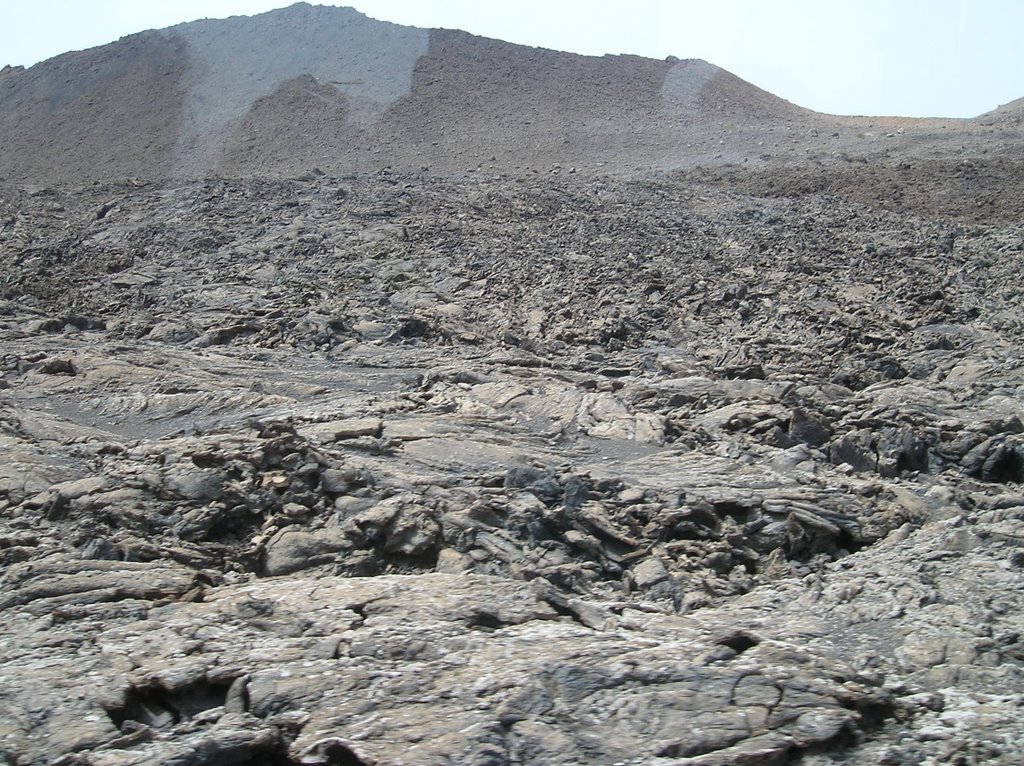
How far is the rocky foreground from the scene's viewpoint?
4.32 meters

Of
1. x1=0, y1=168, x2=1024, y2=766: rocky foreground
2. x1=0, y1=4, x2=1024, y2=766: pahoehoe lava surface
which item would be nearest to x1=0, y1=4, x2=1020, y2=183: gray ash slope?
x1=0, y1=4, x2=1024, y2=766: pahoehoe lava surface

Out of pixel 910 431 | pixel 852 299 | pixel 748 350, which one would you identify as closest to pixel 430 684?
pixel 910 431

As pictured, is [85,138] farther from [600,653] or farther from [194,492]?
[600,653]

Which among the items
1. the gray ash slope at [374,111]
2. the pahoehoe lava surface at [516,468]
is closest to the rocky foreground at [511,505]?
the pahoehoe lava surface at [516,468]

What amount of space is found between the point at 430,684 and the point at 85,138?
2448 cm

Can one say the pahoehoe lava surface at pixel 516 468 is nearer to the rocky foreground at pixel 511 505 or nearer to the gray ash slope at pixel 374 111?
the rocky foreground at pixel 511 505

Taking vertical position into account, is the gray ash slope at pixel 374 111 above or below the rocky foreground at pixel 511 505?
above

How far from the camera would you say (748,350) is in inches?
418

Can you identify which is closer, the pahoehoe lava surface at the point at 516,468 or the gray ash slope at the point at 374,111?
the pahoehoe lava surface at the point at 516,468

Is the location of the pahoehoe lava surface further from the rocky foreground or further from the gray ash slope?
the gray ash slope

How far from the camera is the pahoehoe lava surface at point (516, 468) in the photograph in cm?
437

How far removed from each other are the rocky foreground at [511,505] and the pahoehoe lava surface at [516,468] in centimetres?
3

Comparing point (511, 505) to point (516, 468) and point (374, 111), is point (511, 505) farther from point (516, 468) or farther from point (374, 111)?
point (374, 111)

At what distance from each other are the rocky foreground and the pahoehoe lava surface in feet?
0.09
